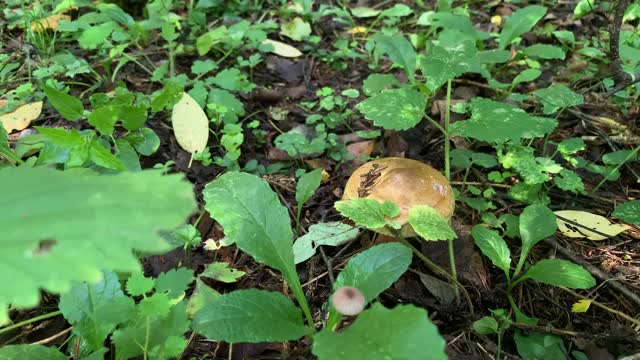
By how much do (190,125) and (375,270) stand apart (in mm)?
1567

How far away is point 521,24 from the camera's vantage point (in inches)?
129

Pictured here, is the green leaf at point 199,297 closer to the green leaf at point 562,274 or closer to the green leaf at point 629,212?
the green leaf at point 562,274

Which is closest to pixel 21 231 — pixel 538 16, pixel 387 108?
pixel 387 108

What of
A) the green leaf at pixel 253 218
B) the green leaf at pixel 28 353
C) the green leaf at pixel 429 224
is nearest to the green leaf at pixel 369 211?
the green leaf at pixel 429 224

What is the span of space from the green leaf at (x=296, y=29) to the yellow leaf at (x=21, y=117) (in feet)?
5.99

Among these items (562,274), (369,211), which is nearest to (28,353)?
(369,211)

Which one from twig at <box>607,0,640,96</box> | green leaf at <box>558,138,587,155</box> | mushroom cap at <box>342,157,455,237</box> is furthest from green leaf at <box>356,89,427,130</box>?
twig at <box>607,0,640,96</box>

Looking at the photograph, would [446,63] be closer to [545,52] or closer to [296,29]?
[545,52]

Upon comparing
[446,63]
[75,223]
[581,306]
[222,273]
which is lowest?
[581,306]

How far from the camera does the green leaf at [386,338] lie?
47.2 inches

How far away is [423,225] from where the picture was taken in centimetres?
187

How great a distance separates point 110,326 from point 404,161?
56.7 inches

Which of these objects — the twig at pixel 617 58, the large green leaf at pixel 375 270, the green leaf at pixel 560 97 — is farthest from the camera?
the green leaf at pixel 560 97

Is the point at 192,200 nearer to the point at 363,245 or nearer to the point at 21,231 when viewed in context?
the point at 21,231
